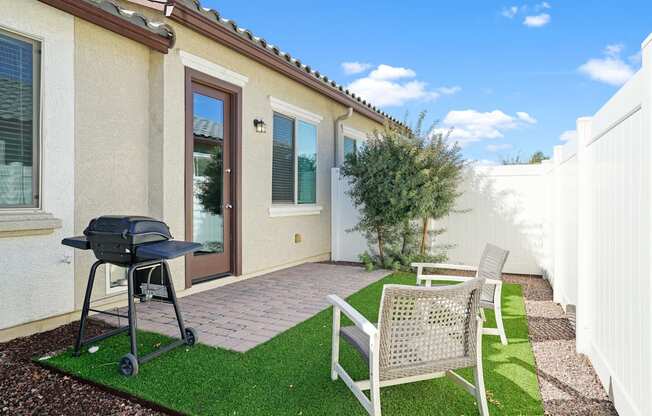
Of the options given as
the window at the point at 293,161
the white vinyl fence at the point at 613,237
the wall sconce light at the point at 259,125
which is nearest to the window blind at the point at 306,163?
the window at the point at 293,161

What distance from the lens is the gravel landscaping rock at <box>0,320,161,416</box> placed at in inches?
109

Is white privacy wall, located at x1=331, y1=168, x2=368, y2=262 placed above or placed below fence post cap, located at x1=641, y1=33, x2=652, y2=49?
below

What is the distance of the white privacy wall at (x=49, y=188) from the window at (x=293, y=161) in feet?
12.2

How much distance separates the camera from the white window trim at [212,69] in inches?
218

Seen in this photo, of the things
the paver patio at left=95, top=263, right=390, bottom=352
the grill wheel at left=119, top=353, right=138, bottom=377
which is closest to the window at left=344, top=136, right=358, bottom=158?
the paver patio at left=95, top=263, right=390, bottom=352

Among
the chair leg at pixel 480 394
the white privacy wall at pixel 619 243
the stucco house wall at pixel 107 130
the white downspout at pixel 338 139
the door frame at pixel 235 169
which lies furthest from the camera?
the white downspout at pixel 338 139

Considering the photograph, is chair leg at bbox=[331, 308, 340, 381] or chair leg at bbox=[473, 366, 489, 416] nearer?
chair leg at bbox=[473, 366, 489, 416]

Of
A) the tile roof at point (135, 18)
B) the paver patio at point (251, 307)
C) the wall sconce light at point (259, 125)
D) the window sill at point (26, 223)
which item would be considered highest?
the tile roof at point (135, 18)

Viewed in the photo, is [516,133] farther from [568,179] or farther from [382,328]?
[382,328]

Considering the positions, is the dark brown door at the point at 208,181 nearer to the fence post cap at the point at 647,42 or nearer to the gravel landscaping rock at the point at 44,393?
the gravel landscaping rock at the point at 44,393

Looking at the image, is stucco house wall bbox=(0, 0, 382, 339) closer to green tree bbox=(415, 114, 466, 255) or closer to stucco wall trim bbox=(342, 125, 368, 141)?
green tree bbox=(415, 114, 466, 255)

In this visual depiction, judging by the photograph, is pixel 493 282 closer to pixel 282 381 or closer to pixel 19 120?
pixel 282 381

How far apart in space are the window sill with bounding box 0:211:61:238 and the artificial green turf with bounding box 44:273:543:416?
3.97 feet

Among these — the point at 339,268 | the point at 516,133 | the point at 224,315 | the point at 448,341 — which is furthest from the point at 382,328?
the point at 516,133
